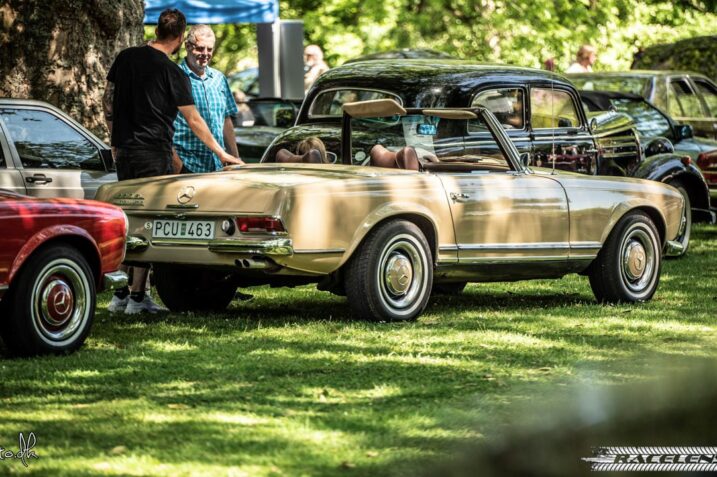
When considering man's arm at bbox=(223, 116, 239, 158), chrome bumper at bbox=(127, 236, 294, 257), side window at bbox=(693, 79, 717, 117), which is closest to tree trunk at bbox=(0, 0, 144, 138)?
man's arm at bbox=(223, 116, 239, 158)

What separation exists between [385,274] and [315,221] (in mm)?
675

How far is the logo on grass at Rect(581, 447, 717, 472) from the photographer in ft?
18.5

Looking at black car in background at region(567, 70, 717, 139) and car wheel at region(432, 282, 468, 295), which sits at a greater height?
black car in background at region(567, 70, 717, 139)

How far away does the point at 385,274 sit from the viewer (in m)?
8.96

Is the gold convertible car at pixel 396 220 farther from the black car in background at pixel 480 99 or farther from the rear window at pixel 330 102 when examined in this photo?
the rear window at pixel 330 102

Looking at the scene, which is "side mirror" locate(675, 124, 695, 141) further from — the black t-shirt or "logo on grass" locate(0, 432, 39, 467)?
"logo on grass" locate(0, 432, 39, 467)

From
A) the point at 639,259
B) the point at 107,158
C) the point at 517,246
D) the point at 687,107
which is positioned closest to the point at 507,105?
the point at 639,259

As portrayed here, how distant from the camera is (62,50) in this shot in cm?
1339

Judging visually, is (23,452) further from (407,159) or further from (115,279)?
(407,159)

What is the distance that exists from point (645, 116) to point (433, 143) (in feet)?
23.6

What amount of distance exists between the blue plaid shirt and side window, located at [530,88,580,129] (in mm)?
3156

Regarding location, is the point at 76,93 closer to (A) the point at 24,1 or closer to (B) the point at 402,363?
(A) the point at 24,1

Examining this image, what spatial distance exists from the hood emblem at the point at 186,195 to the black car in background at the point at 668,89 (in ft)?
32.0

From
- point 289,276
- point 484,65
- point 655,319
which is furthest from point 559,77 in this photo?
point 289,276
